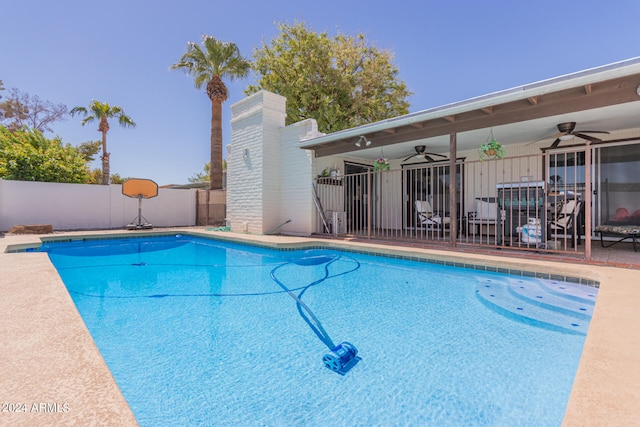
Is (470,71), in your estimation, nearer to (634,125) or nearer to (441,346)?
(634,125)

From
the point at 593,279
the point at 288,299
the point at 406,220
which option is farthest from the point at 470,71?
the point at 288,299

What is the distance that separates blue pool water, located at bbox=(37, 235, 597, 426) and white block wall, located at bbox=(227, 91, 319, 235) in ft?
13.5

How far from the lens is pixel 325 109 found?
13.9 meters

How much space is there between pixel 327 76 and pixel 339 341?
1394cm

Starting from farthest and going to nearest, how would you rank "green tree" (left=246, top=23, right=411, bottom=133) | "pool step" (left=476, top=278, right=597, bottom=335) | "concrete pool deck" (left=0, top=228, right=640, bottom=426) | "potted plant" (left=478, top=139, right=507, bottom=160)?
"green tree" (left=246, top=23, right=411, bottom=133)
"potted plant" (left=478, top=139, right=507, bottom=160)
"pool step" (left=476, top=278, right=597, bottom=335)
"concrete pool deck" (left=0, top=228, right=640, bottom=426)

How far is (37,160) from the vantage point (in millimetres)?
10727

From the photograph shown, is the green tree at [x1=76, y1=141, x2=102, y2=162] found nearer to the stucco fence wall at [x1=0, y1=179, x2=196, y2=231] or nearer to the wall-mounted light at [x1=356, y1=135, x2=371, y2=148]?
the stucco fence wall at [x1=0, y1=179, x2=196, y2=231]

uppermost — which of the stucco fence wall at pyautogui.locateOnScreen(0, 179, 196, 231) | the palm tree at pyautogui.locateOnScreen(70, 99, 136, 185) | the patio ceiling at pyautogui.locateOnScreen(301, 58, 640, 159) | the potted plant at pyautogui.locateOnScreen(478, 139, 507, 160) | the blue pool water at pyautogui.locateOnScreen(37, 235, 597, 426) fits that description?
the palm tree at pyautogui.locateOnScreen(70, 99, 136, 185)

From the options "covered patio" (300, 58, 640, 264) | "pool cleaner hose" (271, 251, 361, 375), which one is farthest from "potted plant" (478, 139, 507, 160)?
"pool cleaner hose" (271, 251, 361, 375)

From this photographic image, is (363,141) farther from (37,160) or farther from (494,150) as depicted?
(37,160)

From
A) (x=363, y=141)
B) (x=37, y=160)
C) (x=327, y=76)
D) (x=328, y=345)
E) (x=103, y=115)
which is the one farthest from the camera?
(x=103, y=115)

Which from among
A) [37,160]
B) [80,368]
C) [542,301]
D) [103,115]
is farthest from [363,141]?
[103,115]

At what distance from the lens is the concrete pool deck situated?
1.09 metres

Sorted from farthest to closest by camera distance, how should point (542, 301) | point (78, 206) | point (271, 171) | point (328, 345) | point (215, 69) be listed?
1. point (215, 69)
2. point (78, 206)
3. point (271, 171)
4. point (542, 301)
5. point (328, 345)
